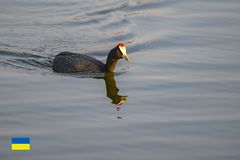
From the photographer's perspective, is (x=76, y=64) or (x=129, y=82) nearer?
(x=129, y=82)

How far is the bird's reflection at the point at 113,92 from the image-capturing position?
1324 cm

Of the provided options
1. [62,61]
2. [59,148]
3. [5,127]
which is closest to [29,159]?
[59,148]

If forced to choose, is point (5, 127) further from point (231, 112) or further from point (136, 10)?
point (136, 10)

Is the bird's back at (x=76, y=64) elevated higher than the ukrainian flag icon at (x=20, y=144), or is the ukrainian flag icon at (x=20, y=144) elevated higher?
the bird's back at (x=76, y=64)

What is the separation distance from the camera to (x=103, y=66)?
50.3 feet

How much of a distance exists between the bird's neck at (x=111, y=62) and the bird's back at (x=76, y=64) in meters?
0.12

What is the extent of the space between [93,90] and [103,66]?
153 cm

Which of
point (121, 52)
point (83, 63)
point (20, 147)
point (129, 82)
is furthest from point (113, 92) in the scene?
point (20, 147)

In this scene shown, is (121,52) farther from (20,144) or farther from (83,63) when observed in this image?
(20,144)

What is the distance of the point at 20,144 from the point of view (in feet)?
32.4

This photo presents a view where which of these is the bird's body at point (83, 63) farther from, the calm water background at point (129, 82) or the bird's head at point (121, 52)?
the calm water background at point (129, 82)

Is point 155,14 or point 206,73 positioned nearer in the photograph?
point 206,73

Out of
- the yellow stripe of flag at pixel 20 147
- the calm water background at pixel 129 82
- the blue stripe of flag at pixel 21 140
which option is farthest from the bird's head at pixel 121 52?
the yellow stripe of flag at pixel 20 147

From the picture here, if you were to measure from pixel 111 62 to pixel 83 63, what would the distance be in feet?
2.10
